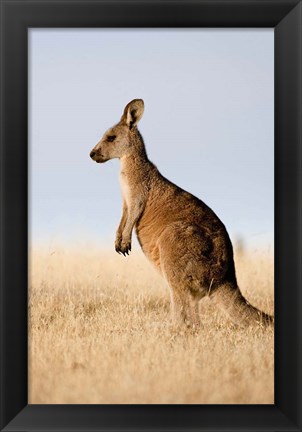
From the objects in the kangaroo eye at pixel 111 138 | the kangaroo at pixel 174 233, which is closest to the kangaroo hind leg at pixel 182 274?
the kangaroo at pixel 174 233

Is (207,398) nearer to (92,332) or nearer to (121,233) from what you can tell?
(92,332)

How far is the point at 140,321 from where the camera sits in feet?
25.7

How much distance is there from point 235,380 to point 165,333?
1.32 metres

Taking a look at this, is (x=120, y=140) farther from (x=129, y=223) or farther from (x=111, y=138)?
(x=129, y=223)

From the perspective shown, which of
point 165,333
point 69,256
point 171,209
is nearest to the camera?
point 165,333

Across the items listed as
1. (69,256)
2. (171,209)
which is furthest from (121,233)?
(69,256)

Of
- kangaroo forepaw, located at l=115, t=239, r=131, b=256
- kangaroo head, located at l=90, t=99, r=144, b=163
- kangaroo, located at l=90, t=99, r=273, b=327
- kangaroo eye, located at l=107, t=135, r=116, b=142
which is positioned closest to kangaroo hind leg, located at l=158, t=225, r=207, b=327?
kangaroo, located at l=90, t=99, r=273, b=327

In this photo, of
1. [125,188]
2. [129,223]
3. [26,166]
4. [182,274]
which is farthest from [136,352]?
[125,188]

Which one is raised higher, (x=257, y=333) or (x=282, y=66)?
(x=282, y=66)

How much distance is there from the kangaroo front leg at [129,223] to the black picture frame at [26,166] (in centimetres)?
211

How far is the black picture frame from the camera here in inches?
225

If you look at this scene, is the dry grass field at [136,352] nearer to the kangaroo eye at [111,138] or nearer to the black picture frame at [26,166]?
the black picture frame at [26,166]

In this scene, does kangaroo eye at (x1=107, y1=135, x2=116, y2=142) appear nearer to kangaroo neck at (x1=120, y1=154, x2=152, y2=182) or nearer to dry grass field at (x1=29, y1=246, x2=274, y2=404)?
kangaroo neck at (x1=120, y1=154, x2=152, y2=182)

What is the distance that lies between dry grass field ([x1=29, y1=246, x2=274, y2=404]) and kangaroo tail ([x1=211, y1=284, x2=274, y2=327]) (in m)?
0.12
